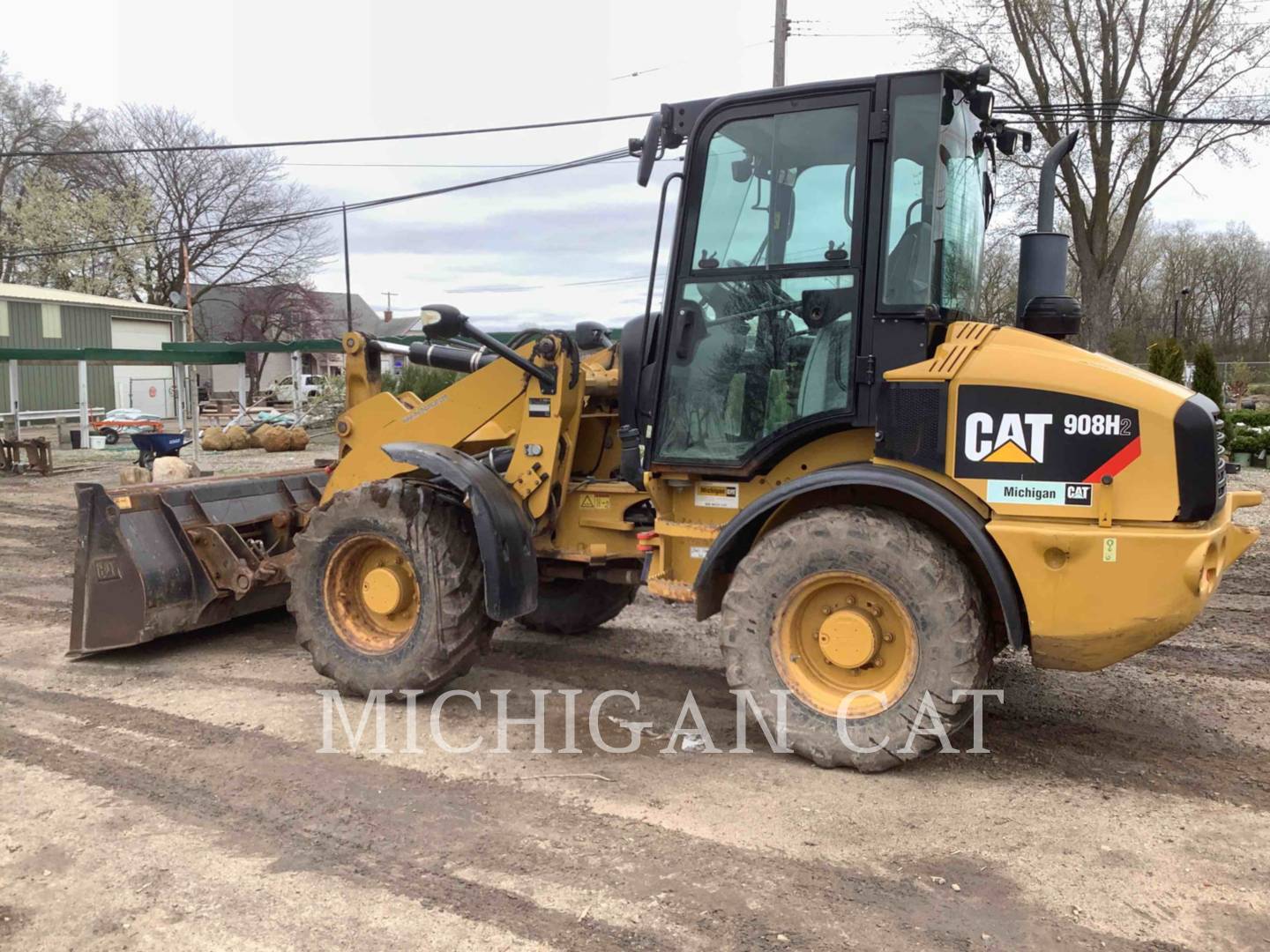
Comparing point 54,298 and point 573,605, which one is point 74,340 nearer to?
point 54,298

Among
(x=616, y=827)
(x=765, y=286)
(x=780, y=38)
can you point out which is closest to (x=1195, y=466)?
(x=765, y=286)

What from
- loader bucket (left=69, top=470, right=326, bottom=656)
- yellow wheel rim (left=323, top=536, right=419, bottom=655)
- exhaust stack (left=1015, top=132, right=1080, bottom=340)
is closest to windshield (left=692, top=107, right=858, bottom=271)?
exhaust stack (left=1015, top=132, right=1080, bottom=340)

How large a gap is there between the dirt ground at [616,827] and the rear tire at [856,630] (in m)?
0.24

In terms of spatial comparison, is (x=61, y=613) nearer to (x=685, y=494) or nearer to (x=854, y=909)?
(x=685, y=494)

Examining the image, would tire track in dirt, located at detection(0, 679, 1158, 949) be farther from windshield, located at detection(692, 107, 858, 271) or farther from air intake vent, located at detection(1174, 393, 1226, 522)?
windshield, located at detection(692, 107, 858, 271)

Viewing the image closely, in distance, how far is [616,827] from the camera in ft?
12.5

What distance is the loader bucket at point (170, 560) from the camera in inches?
229

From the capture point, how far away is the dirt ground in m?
3.14

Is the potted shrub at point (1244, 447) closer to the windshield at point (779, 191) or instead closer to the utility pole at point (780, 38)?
the utility pole at point (780, 38)

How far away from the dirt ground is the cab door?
1475 millimetres

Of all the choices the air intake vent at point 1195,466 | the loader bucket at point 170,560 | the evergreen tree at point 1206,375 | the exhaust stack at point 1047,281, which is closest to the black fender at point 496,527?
the loader bucket at point 170,560

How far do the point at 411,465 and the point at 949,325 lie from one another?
2.86 m

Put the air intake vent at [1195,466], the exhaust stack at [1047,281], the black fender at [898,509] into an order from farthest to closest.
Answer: the exhaust stack at [1047,281] < the black fender at [898,509] < the air intake vent at [1195,466]

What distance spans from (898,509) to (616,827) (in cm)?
172
